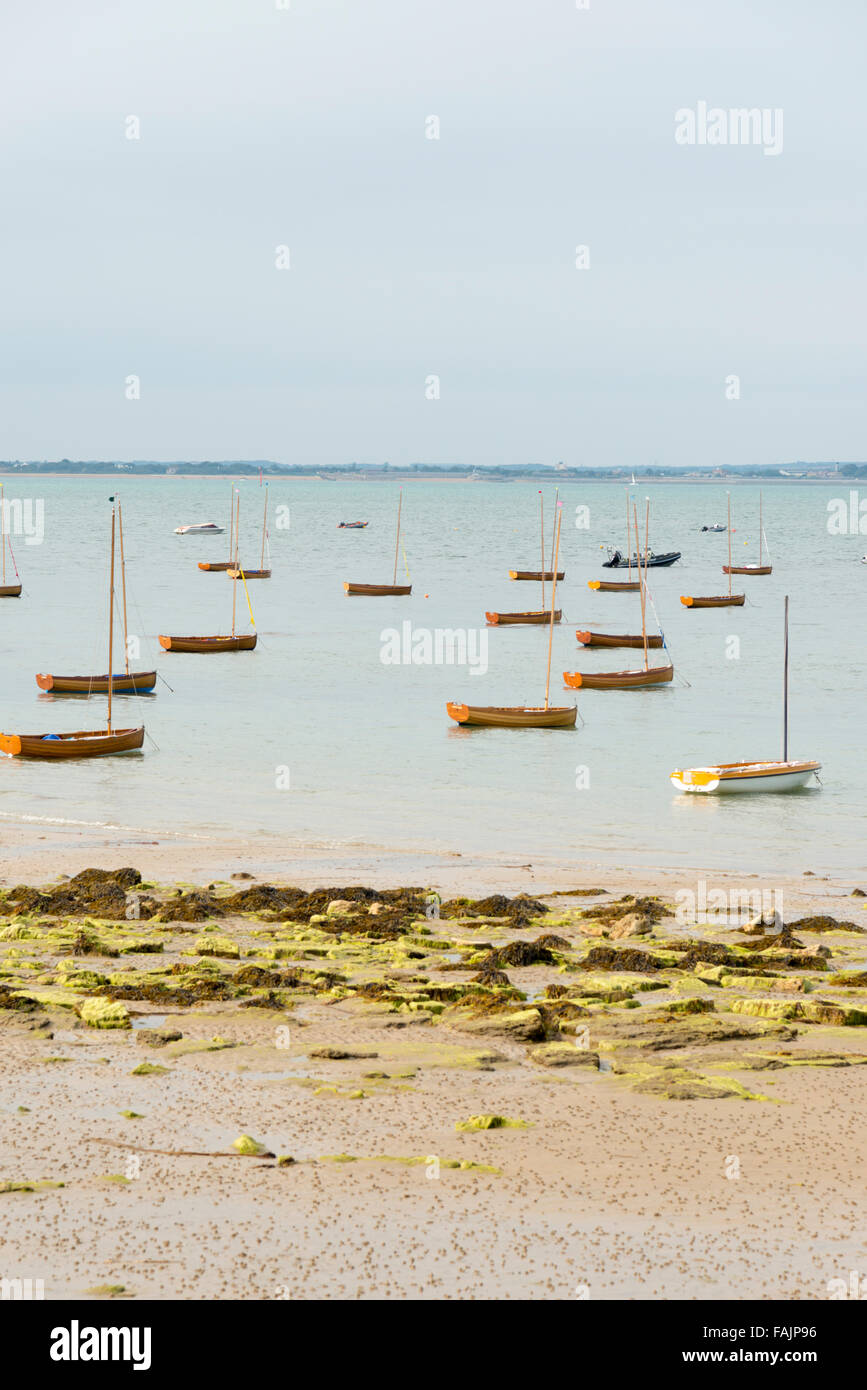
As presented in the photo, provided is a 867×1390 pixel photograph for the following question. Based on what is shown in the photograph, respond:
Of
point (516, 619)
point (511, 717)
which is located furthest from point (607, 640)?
point (511, 717)

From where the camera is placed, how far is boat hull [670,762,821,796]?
3731 cm

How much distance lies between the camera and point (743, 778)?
123ft

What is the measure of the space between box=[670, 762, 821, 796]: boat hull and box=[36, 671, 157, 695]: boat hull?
24.2 metres

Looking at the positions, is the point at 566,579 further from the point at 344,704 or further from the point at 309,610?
the point at 344,704

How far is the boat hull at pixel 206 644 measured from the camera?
2707 inches

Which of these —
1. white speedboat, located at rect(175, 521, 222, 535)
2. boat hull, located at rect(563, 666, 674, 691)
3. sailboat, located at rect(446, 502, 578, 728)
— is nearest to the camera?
sailboat, located at rect(446, 502, 578, 728)

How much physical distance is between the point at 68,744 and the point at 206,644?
26.5m

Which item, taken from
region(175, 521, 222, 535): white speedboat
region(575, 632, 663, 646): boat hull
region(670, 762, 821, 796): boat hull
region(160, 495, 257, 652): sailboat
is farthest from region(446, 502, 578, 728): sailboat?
region(175, 521, 222, 535): white speedboat

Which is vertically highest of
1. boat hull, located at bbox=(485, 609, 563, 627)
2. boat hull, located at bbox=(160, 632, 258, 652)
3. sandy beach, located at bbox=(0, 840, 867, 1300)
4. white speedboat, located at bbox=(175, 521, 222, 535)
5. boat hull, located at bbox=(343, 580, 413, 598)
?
white speedboat, located at bbox=(175, 521, 222, 535)

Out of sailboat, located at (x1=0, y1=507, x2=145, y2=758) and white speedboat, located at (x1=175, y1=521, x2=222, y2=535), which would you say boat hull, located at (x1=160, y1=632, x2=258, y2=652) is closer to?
sailboat, located at (x1=0, y1=507, x2=145, y2=758)

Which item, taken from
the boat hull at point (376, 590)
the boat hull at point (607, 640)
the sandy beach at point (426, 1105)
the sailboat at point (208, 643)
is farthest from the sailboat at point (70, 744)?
the boat hull at point (376, 590)

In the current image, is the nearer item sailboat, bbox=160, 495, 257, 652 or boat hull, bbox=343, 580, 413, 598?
sailboat, bbox=160, 495, 257, 652

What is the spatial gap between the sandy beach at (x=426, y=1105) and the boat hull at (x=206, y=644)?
4668cm

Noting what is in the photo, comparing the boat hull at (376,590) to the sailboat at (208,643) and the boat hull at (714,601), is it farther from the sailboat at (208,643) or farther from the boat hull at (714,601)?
the sailboat at (208,643)
